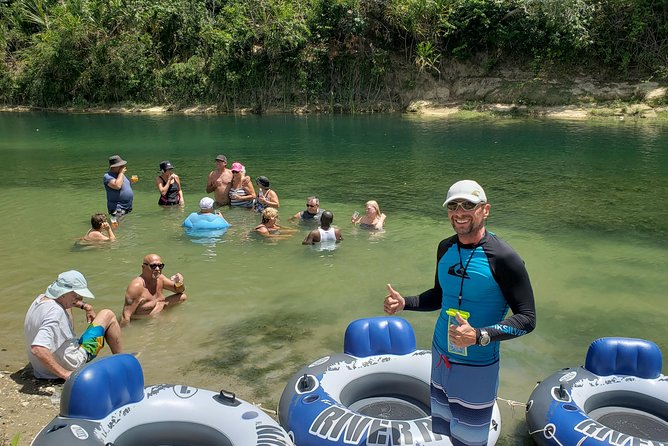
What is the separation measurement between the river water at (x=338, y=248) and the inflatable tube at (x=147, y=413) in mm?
1167

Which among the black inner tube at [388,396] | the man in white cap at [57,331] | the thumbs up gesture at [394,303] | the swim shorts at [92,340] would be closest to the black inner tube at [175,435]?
the black inner tube at [388,396]

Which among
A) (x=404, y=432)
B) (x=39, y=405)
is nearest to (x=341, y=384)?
(x=404, y=432)

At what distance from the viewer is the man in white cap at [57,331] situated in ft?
15.0

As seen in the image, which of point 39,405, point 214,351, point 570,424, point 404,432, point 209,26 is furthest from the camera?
point 209,26

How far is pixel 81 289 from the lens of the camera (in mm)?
4617

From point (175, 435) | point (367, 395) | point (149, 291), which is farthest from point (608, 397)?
point (149, 291)

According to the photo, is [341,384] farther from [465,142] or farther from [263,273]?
[465,142]

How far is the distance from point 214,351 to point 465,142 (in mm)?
14935

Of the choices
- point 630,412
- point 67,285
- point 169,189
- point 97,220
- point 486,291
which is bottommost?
point 630,412

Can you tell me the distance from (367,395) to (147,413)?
1.58 meters

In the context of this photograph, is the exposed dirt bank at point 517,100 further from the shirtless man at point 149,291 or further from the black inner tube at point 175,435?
the black inner tube at point 175,435

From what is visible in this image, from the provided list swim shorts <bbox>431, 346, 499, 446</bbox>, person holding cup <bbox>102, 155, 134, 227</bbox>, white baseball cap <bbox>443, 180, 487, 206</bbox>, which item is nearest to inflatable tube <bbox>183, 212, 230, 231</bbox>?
person holding cup <bbox>102, 155, 134, 227</bbox>

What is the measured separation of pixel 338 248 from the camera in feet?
29.3

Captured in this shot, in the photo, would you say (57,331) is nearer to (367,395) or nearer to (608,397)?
(367,395)
